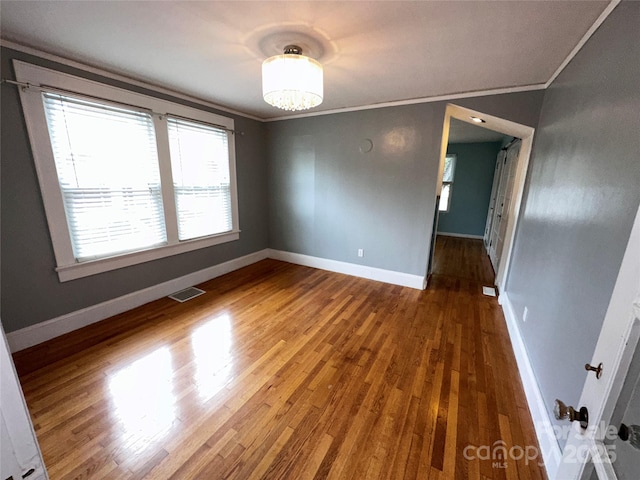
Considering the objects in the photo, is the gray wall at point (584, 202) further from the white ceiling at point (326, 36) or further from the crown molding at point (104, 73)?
the crown molding at point (104, 73)

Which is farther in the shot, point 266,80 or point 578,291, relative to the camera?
point 266,80

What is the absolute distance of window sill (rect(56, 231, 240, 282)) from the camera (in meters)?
2.32

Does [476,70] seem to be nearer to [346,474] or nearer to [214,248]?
[346,474]

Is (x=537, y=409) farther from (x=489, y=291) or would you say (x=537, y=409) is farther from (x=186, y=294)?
(x=186, y=294)

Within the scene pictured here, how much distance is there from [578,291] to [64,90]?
3798 millimetres

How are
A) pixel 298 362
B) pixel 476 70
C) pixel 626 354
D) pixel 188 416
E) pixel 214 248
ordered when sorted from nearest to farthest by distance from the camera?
pixel 626 354 → pixel 188 416 → pixel 298 362 → pixel 476 70 → pixel 214 248

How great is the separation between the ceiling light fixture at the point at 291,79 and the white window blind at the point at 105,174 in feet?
5.62

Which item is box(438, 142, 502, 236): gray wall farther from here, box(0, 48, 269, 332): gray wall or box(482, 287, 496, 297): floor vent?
box(0, 48, 269, 332): gray wall

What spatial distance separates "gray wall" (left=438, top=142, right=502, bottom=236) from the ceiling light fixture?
19.8 feet

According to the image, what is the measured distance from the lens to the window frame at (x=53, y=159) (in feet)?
6.51

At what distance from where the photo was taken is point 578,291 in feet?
4.15

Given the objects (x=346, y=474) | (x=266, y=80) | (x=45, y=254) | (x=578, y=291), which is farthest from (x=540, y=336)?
(x=45, y=254)

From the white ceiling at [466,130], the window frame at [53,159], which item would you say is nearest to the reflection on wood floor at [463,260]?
the white ceiling at [466,130]

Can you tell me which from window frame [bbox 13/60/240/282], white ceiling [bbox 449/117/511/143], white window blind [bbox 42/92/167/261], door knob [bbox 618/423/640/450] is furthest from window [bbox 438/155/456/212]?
door knob [bbox 618/423/640/450]
